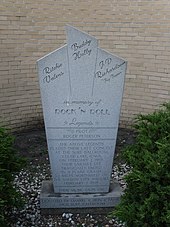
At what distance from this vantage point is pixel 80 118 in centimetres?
427

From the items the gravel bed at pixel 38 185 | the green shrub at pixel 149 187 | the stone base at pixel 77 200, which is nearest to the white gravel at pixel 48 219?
the gravel bed at pixel 38 185

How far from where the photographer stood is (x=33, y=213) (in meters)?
4.44

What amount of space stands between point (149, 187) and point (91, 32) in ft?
14.0

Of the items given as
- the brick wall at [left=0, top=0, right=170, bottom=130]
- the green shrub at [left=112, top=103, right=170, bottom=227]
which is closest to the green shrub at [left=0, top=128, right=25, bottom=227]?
the green shrub at [left=112, top=103, right=170, bottom=227]

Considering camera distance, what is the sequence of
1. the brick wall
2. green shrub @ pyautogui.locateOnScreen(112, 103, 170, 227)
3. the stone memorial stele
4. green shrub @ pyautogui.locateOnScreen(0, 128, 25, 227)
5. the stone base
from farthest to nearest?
the brick wall < the stone base < the stone memorial stele < green shrub @ pyautogui.locateOnScreen(0, 128, 25, 227) < green shrub @ pyautogui.locateOnScreen(112, 103, 170, 227)

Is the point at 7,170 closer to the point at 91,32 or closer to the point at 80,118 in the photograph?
the point at 80,118

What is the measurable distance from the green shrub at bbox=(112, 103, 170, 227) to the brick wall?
3452 millimetres

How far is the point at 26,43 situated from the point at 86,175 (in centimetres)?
305

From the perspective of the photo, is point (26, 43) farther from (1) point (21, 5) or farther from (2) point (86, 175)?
(2) point (86, 175)

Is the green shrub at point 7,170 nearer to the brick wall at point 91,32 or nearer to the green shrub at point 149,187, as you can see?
the green shrub at point 149,187

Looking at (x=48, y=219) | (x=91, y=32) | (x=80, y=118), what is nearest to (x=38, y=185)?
(x=48, y=219)

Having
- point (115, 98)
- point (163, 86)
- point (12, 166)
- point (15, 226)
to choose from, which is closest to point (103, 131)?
point (115, 98)

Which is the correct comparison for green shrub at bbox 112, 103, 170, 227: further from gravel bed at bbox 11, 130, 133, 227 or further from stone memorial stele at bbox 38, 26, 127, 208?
gravel bed at bbox 11, 130, 133, 227

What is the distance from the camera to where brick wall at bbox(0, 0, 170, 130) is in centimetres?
664
